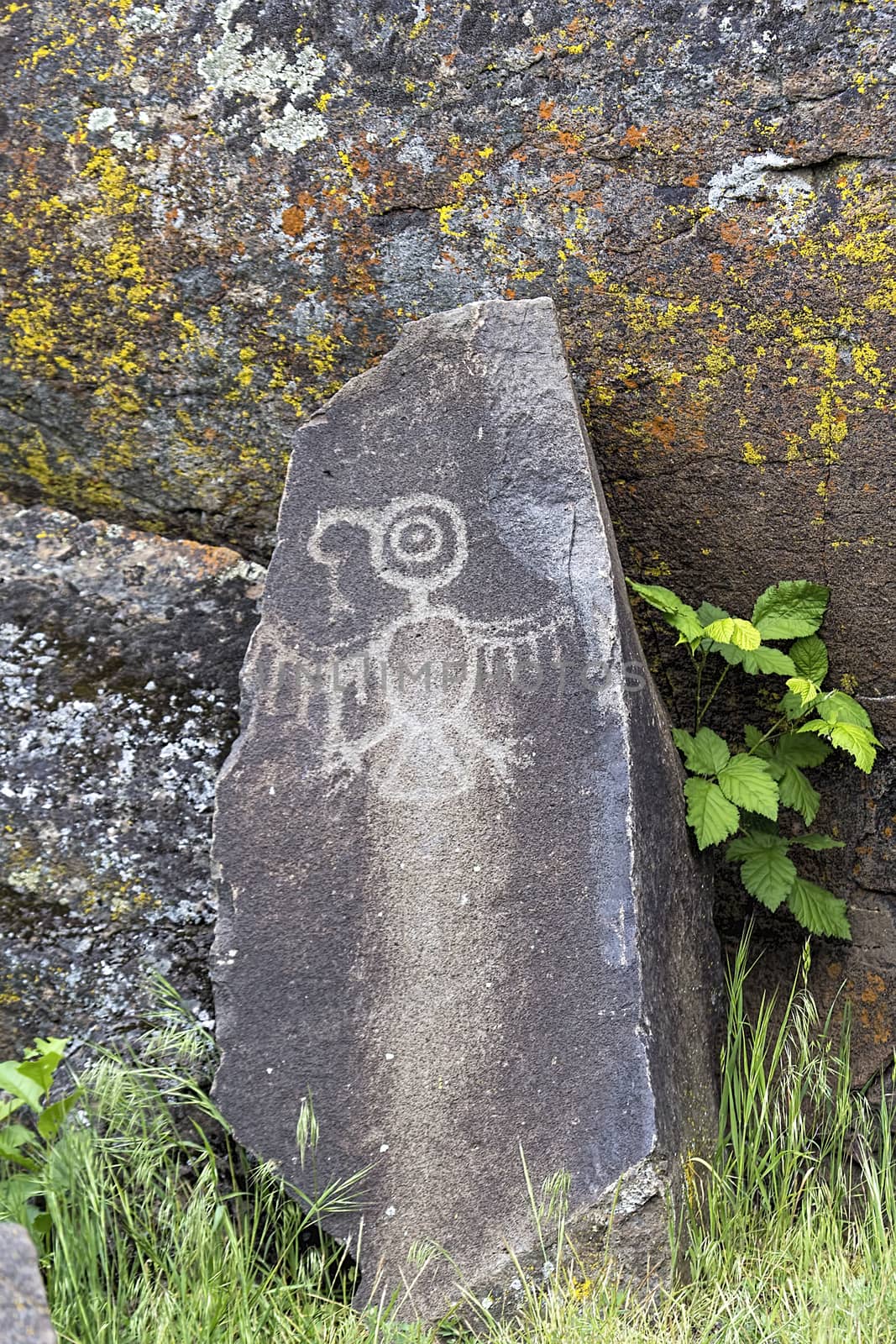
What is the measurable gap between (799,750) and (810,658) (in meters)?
0.17

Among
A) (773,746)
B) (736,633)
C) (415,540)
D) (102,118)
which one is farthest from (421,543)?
(102,118)

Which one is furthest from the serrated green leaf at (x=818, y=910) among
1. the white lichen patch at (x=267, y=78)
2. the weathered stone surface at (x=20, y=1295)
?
the white lichen patch at (x=267, y=78)

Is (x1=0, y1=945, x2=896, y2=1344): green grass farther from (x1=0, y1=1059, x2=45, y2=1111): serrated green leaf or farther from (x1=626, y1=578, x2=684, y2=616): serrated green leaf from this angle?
(x1=626, y1=578, x2=684, y2=616): serrated green leaf

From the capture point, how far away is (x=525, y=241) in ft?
7.80

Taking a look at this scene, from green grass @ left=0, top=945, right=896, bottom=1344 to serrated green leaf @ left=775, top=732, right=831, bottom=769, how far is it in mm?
402

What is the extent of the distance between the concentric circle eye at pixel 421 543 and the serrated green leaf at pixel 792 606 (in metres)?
0.59

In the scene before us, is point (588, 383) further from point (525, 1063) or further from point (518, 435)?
point (525, 1063)

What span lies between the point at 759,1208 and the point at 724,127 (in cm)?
181

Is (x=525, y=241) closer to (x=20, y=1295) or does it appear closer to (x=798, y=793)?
(x=798, y=793)

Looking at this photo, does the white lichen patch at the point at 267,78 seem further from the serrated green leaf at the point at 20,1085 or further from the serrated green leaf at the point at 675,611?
the serrated green leaf at the point at 20,1085

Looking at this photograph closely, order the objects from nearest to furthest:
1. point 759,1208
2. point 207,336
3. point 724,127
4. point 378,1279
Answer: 1. point 378,1279
2. point 759,1208
3. point 724,127
4. point 207,336

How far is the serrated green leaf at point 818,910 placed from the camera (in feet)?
7.59

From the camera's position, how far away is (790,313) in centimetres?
231

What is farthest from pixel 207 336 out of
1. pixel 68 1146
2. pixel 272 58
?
pixel 68 1146
